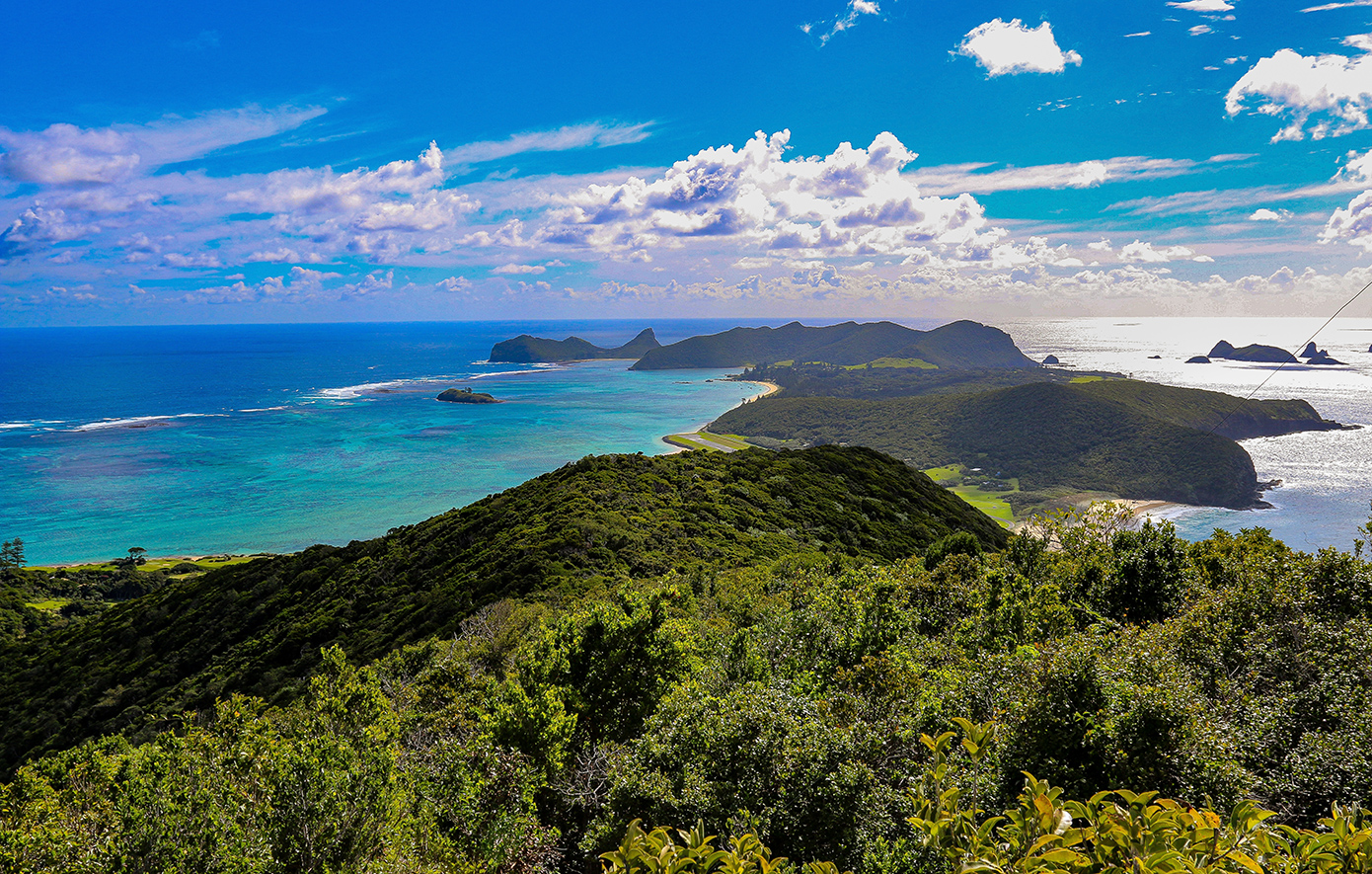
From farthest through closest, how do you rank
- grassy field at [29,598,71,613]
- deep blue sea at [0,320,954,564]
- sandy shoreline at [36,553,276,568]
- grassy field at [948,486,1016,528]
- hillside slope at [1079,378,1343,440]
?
1. hillside slope at [1079,378,1343,440]
2. grassy field at [948,486,1016,528]
3. deep blue sea at [0,320,954,564]
4. sandy shoreline at [36,553,276,568]
5. grassy field at [29,598,71,613]

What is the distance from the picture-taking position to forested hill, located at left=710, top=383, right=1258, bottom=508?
393ft

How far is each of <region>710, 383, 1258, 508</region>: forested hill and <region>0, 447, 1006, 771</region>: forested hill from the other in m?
89.6

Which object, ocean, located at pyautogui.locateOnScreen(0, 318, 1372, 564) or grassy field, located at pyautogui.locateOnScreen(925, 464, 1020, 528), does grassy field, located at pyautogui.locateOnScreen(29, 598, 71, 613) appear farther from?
grassy field, located at pyautogui.locateOnScreen(925, 464, 1020, 528)

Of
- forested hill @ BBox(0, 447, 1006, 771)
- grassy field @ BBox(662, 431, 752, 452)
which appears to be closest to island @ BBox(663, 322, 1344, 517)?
grassy field @ BBox(662, 431, 752, 452)

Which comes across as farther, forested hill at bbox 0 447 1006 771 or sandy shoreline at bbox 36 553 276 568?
sandy shoreline at bbox 36 553 276 568

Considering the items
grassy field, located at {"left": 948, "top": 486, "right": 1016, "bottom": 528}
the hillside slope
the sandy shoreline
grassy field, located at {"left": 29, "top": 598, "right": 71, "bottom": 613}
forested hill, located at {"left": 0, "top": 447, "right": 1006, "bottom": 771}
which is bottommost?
grassy field, located at {"left": 948, "top": 486, "right": 1016, "bottom": 528}

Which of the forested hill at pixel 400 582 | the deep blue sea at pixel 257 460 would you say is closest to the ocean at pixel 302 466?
the deep blue sea at pixel 257 460

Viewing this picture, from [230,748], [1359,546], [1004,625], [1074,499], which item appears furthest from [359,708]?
[1074,499]

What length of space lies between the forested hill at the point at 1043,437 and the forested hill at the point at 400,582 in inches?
3530

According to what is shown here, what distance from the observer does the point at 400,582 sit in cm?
4306

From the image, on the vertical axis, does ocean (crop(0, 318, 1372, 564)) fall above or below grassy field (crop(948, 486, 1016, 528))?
above

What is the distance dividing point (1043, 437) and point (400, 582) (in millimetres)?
146189

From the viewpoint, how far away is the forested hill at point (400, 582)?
113 ft

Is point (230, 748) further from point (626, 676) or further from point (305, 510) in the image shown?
point (305, 510)
